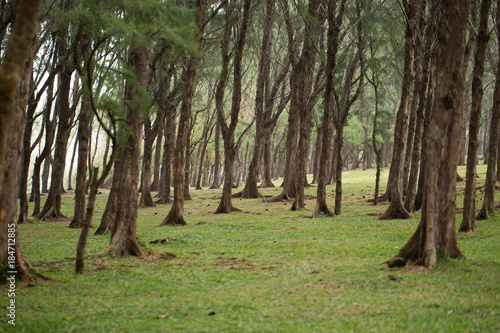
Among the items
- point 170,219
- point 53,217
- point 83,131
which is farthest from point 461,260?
point 53,217

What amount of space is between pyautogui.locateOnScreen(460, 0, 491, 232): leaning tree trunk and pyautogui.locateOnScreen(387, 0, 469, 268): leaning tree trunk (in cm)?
327

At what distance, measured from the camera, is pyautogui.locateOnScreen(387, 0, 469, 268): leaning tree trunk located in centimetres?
669

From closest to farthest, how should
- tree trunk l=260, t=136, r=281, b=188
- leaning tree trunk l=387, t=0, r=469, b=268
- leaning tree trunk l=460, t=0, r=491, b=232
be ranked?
1. leaning tree trunk l=387, t=0, r=469, b=268
2. leaning tree trunk l=460, t=0, r=491, b=232
3. tree trunk l=260, t=136, r=281, b=188

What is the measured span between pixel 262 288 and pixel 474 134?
676 centimetres

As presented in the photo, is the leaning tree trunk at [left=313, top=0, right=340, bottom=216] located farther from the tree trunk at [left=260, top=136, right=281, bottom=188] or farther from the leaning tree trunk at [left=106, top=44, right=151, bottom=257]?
the tree trunk at [left=260, top=136, right=281, bottom=188]

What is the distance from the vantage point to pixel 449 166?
671 cm

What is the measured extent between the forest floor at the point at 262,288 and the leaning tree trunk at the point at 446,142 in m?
0.41

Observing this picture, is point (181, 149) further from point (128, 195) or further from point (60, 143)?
point (128, 195)

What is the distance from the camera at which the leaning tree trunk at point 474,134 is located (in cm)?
966

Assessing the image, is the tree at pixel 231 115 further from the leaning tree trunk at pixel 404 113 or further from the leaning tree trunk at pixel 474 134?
the leaning tree trunk at pixel 474 134

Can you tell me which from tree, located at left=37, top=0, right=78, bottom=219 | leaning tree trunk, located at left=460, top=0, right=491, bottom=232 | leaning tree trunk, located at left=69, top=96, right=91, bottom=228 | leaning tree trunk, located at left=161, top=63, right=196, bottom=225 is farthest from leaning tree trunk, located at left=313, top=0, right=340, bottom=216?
tree, located at left=37, top=0, right=78, bottom=219

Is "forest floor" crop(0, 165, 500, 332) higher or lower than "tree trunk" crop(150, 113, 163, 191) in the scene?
lower

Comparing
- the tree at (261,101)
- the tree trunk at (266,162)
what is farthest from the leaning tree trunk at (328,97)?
the tree trunk at (266,162)

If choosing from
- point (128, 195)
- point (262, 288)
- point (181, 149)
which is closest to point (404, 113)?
point (181, 149)
